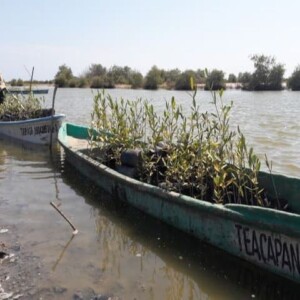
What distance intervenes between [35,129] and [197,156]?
7947mm

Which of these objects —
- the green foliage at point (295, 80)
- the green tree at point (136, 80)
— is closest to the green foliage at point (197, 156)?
the green foliage at point (295, 80)

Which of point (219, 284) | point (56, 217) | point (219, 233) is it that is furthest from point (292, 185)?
point (56, 217)

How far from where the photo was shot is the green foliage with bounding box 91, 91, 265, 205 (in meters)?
5.00

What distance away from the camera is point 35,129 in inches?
488

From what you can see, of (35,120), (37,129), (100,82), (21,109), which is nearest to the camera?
(35,120)

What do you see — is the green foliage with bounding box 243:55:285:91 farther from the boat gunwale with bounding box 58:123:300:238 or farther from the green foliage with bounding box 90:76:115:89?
the boat gunwale with bounding box 58:123:300:238

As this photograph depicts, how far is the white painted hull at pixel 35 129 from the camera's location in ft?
38.8

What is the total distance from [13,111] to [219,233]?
36.0 ft

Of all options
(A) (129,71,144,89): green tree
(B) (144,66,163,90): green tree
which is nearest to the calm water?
(B) (144,66,163,90): green tree

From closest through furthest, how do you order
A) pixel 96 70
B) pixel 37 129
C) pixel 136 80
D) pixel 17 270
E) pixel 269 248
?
1. pixel 269 248
2. pixel 17 270
3. pixel 37 129
4. pixel 136 80
5. pixel 96 70

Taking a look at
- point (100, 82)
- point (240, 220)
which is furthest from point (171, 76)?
point (240, 220)

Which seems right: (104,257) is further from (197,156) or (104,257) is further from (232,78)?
(232,78)

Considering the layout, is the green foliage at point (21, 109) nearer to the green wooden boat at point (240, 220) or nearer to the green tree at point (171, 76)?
the green wooden boat at point (240, 220)

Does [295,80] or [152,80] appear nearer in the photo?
[295,80]
